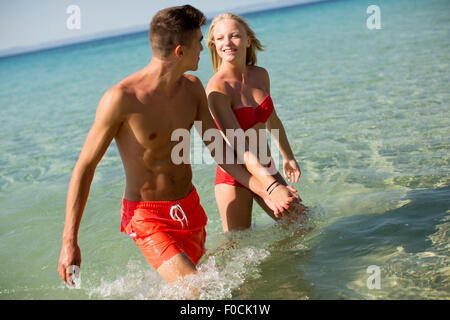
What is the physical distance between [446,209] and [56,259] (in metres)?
4.13

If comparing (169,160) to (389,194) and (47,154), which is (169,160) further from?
(47,154)

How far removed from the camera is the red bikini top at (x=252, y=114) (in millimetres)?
3883

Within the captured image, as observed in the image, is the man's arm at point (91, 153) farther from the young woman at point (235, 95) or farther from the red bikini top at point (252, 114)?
the red bikini top at point (252, 114)

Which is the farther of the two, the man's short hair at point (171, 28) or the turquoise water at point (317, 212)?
the turquoise water at point (317, 212)

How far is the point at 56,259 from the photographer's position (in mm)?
5105

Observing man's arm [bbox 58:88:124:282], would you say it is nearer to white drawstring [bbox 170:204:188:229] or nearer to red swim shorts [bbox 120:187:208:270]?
red swim shorts [bbox 120:187:208:270]

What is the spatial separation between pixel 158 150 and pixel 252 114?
3.44 feet

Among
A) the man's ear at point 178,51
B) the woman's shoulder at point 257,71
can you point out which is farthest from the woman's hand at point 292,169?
the man's ear at point 178,51

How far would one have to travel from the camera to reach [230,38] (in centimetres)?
389

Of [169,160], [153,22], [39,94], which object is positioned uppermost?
[153,22]

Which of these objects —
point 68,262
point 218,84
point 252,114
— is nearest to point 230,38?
point 218,84

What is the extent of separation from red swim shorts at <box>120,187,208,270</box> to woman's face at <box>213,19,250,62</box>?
50.4 inches
